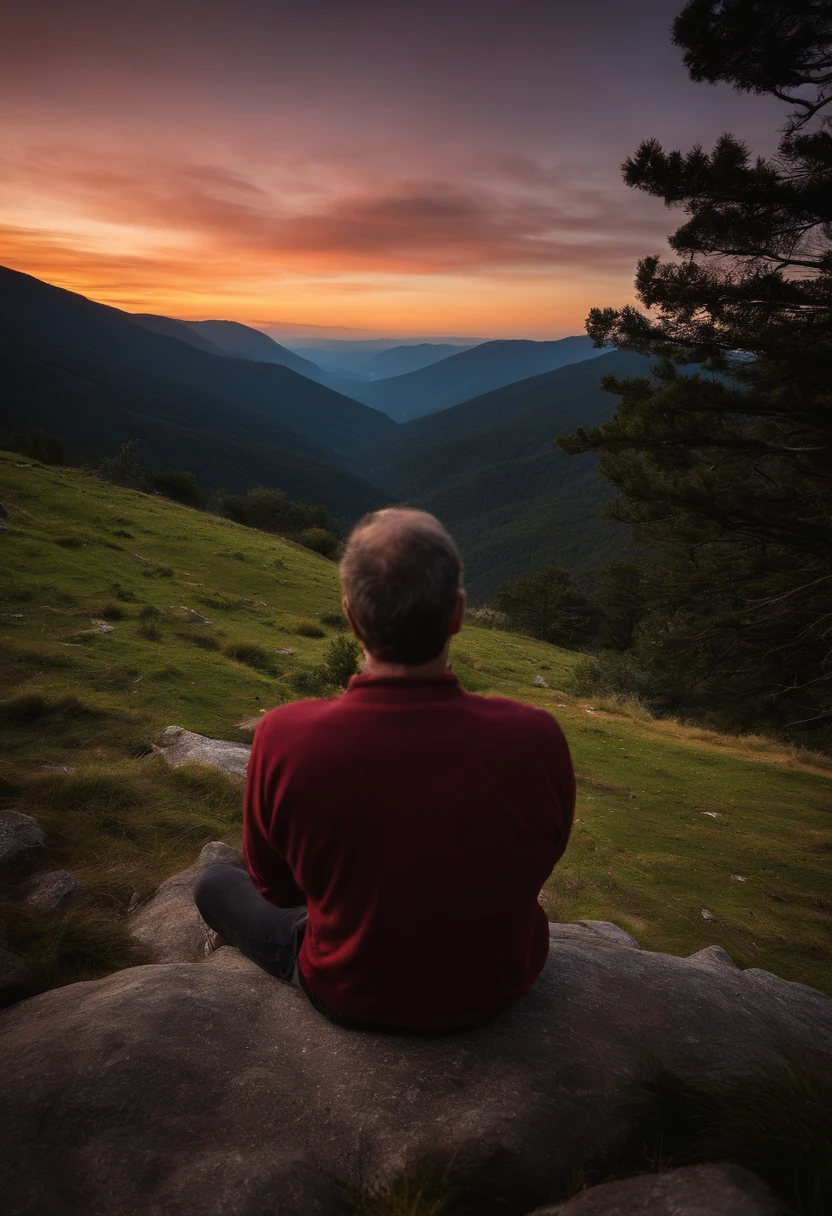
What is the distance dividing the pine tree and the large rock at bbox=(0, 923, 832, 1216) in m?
7.30

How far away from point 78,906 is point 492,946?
3116 mm

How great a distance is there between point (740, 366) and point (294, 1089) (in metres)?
10.4

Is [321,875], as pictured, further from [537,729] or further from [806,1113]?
[806,1113]

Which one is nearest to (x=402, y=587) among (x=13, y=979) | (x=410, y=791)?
(x=410, y=791)

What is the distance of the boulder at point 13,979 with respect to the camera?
120 inches

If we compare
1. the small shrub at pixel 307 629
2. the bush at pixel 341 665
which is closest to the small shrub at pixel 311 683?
the bush at pixel 341 665

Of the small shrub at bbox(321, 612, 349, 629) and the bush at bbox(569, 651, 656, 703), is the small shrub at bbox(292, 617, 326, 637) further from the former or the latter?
the bush at bbox(569, 651, 656, 703)

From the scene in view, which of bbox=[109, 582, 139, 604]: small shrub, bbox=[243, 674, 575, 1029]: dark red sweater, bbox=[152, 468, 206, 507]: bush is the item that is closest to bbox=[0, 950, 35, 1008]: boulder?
bbox=[243, 674, 575, 1029]: dark red sweater

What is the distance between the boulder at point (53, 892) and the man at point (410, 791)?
2.59 meters

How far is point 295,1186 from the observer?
2.07 m

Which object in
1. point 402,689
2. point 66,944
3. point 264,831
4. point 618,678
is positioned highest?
point 402,689

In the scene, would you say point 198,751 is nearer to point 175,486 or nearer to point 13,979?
point 13,979

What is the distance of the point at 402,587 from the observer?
6.64ft

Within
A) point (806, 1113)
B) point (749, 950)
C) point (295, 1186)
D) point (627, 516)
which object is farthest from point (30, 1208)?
point (627, 516)
